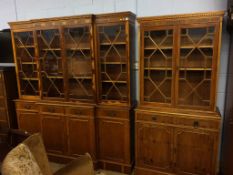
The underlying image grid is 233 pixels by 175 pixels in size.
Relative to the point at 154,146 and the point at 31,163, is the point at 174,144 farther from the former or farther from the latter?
the point at 31,163

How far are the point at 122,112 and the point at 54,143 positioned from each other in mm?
1219

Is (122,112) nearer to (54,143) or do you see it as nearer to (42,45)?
(54,143)

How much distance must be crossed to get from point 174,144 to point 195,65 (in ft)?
3.23

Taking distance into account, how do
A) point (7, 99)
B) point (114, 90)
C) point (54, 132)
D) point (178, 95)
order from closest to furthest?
point (178, 95) < point (114, 90) < point (54, 132) < point (7, 99)

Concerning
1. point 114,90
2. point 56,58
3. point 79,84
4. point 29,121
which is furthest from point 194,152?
point 29,121

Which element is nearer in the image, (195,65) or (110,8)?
(195,65)

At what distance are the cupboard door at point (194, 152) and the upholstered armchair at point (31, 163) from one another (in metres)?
1.15

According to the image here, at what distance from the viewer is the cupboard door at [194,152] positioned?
7.69 ft

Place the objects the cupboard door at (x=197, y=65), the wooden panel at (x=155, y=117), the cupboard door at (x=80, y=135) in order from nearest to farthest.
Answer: the cupboard door at (x=197, y=65), the wooden panel at (x=155, y=117), the cupboard door at (x=80, y=135)

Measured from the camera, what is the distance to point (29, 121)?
10.5 feet

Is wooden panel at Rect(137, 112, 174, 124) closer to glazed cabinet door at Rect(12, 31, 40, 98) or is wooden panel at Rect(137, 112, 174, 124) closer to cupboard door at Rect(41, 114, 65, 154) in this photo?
Answer: cupboard door at Rect(41, 114, 65, 154)

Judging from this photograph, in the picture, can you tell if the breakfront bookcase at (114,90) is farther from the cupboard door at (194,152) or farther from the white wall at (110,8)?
the cupboard door at (194,152)

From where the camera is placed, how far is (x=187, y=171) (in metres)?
2.49

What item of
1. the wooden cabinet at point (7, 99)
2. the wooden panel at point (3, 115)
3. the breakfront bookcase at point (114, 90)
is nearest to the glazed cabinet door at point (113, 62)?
the breakfront bookcase at point (114, 90)
